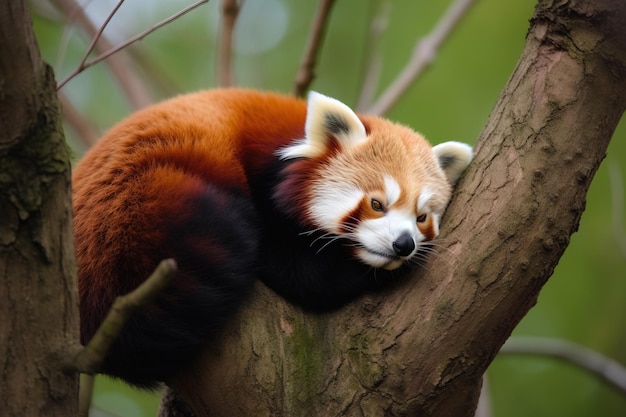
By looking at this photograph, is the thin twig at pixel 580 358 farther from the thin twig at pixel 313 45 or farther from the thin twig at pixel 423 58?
the thin twig at pixel 313 45

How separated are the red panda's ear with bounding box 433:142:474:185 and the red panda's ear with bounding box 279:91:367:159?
31cm

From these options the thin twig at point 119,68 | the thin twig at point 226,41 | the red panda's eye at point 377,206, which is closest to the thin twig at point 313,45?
the thin twig at point 226,41

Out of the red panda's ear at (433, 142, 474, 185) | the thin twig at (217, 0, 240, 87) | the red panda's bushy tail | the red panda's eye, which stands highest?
the thin twig at (217, 0, 240, 87)

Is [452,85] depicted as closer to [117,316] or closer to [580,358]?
[580,358]

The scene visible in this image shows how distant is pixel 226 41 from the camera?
12.6ft

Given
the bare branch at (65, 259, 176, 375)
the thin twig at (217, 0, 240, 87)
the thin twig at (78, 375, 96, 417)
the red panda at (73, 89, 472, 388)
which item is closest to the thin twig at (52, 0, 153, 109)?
the thin twig at (217, 0, 240, 87)

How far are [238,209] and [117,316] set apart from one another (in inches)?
34.2

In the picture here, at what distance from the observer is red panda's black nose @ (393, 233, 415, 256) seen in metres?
2.29

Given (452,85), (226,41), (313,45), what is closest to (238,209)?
(313,45)

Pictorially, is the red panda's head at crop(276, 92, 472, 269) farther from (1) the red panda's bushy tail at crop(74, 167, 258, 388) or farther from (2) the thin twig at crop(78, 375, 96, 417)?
(2) the thin twig at crop(78, 375, 96, 417)

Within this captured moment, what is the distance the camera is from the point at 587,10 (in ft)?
6.81

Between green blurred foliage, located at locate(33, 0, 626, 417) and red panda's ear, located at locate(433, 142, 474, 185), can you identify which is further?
green blurred foliage, located at locate(33, 0, 626, 417)

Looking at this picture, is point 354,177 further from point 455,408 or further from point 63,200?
point 63,200

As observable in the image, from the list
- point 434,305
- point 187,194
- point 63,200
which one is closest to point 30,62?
point 63,200
